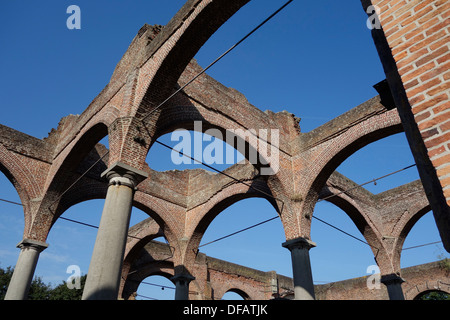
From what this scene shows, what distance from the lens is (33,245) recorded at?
33.0 feet

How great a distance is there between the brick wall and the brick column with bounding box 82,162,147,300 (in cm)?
468

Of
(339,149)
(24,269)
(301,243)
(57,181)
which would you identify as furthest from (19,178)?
(339,149)

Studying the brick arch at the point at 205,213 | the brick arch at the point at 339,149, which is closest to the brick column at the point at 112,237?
the brick arch at the point at 339,149

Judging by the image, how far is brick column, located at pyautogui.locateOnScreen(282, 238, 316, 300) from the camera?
8992 millimetres

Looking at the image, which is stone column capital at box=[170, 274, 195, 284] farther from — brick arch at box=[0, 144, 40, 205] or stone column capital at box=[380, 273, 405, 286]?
stone column capital at box=[380, 273, 405, 286]

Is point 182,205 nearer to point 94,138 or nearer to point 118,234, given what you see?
point 94,138

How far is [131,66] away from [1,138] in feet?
18.7

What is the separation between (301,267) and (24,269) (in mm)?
8040

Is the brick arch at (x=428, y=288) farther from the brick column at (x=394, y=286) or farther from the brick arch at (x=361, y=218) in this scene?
the brick arch at (x=361, y=218)

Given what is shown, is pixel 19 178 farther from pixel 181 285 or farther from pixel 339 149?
pixel 339 149
